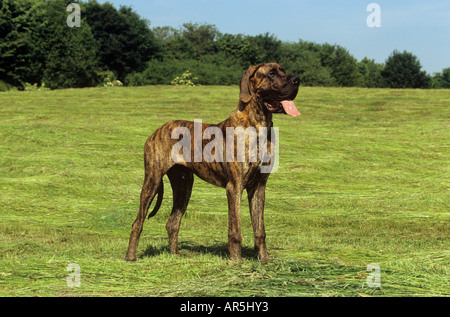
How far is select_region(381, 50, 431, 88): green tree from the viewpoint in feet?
242

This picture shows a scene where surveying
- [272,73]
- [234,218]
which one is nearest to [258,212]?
[234,218]

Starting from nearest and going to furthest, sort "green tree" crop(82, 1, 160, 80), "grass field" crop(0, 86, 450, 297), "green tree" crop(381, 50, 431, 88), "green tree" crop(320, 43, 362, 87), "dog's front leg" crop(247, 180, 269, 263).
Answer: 1. "grass field" crop(0, 86, 450, 297)
2. "dog's front leg" crop(247, 180, 269, 263)
3. "green tree" crop(82, 1, 160, 80)
4. "green tree" crop(381, 50, 431, 88)
5. "green tree" crop(320, 43, 362, 87)

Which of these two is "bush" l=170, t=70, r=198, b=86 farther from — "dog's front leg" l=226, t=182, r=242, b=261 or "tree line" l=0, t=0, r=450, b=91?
"dog's front leg" l=226, t=182, r=242, b=261

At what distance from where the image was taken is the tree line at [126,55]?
2142 inches

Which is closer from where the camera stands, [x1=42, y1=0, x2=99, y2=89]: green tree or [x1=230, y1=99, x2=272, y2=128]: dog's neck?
[x1=230, y1=99, x2=272, y2=128]: dog's neck

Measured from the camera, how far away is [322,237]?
9.91 meters

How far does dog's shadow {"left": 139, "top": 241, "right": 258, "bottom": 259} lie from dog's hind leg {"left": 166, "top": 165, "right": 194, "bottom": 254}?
315mm

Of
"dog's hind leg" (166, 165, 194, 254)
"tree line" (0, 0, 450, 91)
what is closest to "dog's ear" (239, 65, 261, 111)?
"dog's hind leg" (166, 165, 194, 254)

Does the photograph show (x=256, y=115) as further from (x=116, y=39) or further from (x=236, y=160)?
(x=116, y=39)

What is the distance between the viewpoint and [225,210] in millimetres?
11625

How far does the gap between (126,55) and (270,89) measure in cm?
6536

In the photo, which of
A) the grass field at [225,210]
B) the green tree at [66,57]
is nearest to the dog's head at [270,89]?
the grass field at [225,210]
